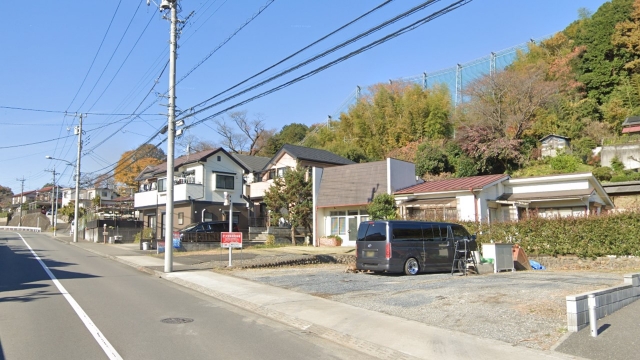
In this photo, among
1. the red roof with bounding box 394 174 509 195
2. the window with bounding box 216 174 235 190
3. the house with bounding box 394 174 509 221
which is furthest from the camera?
the window with bounding box 216 174 235 190

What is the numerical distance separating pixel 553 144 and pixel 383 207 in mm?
18903

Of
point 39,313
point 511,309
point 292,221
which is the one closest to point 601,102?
point 292,221

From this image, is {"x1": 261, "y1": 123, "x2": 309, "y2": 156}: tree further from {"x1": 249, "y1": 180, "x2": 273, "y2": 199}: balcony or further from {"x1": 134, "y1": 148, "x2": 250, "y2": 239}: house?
{"x1": 249, "y1": 180, "x2": 273, "y2": 199}: balcony

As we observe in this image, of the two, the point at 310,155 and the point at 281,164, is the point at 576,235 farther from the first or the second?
the point at 281,164

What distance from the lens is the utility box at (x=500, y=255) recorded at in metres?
17.0

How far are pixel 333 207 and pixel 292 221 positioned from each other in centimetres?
296

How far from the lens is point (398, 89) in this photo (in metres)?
53.2

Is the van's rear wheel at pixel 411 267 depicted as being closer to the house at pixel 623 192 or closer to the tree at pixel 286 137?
the house at pixel 623 192

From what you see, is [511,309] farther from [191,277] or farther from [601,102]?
[601,102]

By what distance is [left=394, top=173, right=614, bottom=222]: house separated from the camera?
82.8ft

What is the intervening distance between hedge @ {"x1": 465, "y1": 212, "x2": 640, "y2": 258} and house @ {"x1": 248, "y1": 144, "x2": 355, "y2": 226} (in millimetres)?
20563

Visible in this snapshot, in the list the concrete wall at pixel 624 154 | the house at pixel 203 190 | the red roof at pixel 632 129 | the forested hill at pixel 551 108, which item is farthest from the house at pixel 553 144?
the house at pixel 203 190

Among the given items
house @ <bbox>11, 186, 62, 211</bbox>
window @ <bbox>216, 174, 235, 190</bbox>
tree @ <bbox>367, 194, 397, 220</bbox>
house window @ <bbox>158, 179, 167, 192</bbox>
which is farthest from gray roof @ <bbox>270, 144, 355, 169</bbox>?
house @ <bbox>11, 186, 62, 211</bbox>

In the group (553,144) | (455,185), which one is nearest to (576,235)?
(455,185)
